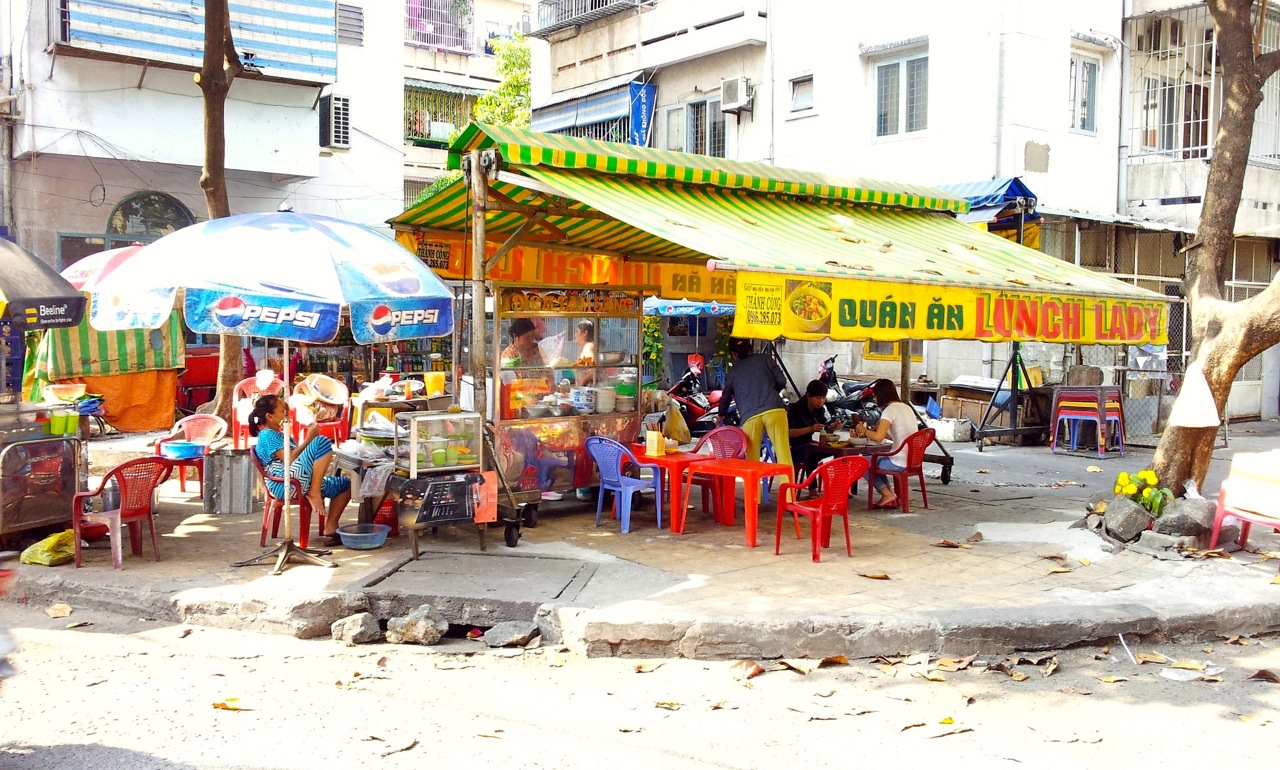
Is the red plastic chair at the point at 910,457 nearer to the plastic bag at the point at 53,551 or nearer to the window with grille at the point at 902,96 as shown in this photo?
the plastic bag at the point at 53,551

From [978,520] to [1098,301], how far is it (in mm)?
2354

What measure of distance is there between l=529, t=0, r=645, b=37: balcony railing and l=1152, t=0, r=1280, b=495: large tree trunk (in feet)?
47.2

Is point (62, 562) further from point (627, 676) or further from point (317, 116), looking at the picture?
point (317, 116)

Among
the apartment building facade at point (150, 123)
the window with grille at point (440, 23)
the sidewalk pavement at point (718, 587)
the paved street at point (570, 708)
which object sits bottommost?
the paved street at point (570, 708)

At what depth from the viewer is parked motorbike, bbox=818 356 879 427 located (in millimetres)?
12777

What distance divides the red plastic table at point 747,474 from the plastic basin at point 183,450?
14.5ft

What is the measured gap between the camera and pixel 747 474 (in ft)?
26.4

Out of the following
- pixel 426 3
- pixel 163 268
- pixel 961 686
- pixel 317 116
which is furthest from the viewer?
pixel 426 3

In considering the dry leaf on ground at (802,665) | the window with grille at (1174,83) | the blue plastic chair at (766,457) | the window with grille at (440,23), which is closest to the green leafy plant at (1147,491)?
the blue plastic chair at (766,457)

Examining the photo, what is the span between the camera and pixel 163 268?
6.82 m

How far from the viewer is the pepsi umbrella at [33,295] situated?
23.5 ft

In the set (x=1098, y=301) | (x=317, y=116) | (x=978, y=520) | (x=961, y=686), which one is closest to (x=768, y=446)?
(x=978, y=520)

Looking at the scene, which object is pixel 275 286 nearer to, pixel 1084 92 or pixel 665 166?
pixel 665 166

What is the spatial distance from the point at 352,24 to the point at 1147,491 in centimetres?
1937
